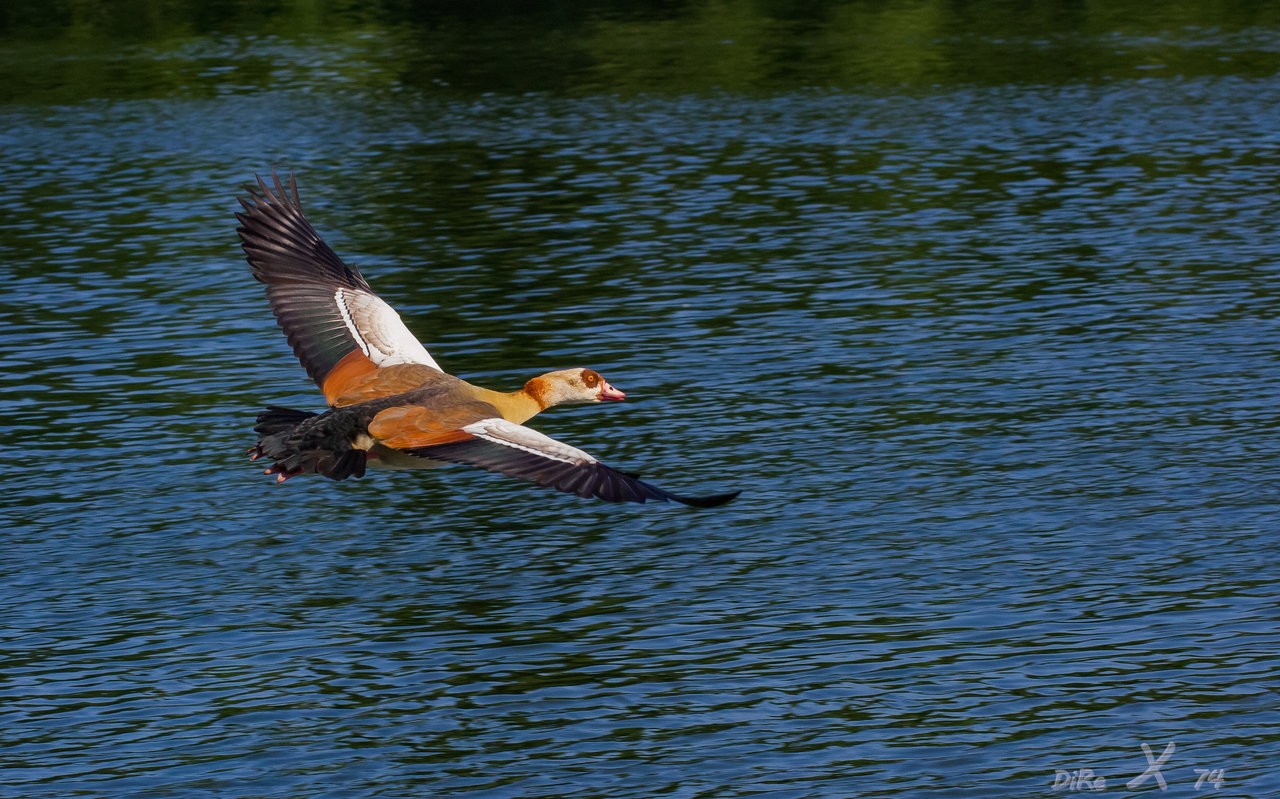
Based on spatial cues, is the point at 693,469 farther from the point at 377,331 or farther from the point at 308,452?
the point at 308,452

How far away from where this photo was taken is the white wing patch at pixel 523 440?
14430 mm

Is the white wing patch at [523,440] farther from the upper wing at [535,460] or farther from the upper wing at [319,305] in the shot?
the upper wing at [319,305]

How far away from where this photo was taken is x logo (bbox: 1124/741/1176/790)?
49.8 ft

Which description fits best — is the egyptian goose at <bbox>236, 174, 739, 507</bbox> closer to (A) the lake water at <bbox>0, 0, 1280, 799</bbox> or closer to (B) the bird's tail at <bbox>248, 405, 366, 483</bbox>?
(B) the bird's tail at <bbox>248, 405, 366, 483</bbox>

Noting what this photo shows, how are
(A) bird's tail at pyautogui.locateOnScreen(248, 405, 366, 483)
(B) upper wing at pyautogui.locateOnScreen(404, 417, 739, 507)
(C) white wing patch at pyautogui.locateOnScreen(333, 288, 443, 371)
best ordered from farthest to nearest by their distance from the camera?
(C) white wing patch at pyautogui.locateOnScreen(333, 288, 443, 371) → (A) bird's tail at pyautogui.locateOnScreen(248, 405, 366, 483) → (B) upper wing at pyautogui.locateOnScreen(404, 417, 739, 507)

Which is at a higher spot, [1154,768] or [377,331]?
[377,331]

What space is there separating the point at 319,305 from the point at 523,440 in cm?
403

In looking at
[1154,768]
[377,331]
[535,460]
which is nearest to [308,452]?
[535,460]

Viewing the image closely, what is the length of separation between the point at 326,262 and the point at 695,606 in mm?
4786

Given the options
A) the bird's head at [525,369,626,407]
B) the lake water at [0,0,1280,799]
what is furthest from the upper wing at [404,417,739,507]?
the lake water at [0,0,1280,799]

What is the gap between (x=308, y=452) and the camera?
15242 mm

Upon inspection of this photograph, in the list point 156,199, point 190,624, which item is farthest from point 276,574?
point 156,199

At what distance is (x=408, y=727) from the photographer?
1689 centimetres

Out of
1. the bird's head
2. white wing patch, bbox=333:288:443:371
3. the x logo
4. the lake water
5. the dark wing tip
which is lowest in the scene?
the x logo
